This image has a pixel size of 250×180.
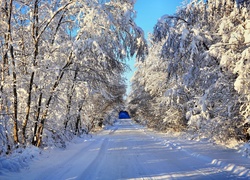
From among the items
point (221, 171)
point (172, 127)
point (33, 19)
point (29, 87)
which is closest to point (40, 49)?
point (33, 19)

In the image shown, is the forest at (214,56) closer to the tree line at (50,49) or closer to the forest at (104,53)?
the forest at (104,53)

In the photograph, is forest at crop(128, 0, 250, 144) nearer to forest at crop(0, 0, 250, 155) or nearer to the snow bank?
forest at crop(0, 0, 250, 155)

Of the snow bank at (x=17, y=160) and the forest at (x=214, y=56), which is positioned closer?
the snow bank at (x=17, y=160)

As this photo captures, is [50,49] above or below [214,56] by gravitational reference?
above

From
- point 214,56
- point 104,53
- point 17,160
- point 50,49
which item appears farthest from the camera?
point 50,49

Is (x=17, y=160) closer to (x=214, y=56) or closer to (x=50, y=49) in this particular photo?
(x=50, y=49)

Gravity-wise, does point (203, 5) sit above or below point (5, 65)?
above

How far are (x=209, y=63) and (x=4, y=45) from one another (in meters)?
8.91

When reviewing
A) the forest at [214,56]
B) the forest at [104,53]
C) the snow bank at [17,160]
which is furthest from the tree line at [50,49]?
the forest at [214,56]

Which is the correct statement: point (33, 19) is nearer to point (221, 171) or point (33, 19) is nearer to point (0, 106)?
point (0, 106)

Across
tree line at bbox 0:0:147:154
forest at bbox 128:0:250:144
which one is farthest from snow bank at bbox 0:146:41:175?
forest at bbox 128:0:250:144

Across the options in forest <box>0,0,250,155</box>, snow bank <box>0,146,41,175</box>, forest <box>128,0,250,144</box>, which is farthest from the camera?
forest <box>0,0,250,155</box>

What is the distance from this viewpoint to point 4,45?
412 inches

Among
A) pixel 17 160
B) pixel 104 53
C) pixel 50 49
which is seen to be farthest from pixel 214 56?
pixel 17 160
